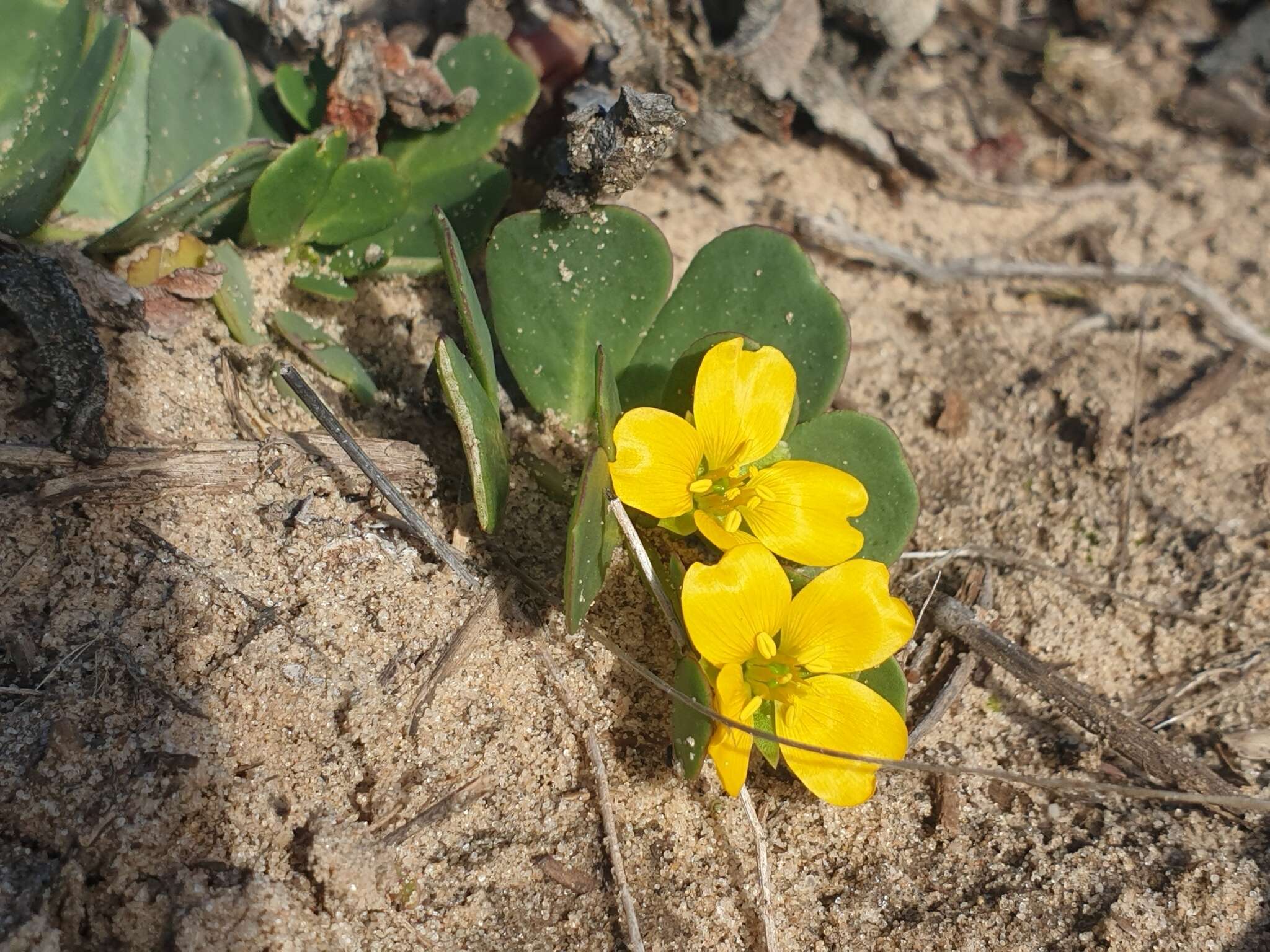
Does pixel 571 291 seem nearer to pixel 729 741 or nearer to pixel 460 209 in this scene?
pixel 460 209

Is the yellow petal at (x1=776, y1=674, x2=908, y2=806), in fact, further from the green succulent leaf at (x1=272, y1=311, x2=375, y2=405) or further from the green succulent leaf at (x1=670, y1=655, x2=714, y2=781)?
the green succulent leaf at (x1=272, y1=311, x2=375, y2=405)

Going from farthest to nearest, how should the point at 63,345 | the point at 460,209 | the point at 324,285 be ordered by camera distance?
the point at 460,209
the point at 324,285
the point at 63,345

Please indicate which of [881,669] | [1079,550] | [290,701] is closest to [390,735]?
[290,701]

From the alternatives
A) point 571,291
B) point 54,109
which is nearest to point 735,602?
point 571,291

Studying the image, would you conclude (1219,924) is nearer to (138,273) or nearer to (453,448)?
(453,448)

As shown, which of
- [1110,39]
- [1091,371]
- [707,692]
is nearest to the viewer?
[707,692]

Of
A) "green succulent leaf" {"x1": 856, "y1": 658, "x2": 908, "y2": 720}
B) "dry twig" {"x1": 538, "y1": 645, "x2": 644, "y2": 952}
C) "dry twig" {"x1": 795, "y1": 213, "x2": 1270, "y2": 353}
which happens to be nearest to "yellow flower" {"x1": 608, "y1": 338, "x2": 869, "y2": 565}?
"green succulent leaf" {"x1": 856, "y1": 658, "x2": 908, "y2": 720}
